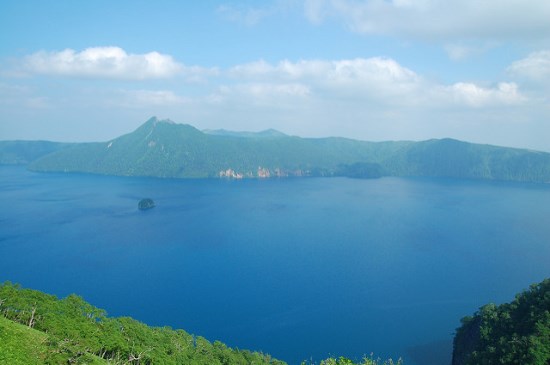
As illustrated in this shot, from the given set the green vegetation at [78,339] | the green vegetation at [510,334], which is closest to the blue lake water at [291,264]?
the green vegetation at [510,334]

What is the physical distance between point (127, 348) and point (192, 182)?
17770 cm

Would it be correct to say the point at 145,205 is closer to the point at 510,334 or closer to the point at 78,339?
the point at 78,339

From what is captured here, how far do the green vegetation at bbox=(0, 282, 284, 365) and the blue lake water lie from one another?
Answer: 641 inches

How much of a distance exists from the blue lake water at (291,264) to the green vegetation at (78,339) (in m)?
16.3

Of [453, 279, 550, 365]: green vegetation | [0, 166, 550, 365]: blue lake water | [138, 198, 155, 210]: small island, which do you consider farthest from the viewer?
[138, 198, 155, 210]: small island

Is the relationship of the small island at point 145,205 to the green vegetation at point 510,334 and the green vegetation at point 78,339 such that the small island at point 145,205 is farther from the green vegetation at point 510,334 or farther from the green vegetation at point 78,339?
the green vegetation at point 510,334

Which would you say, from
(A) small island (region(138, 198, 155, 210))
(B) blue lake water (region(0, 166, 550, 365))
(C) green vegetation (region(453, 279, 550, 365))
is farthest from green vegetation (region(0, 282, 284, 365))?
(A) small island (region(138, 198, 155, 210))

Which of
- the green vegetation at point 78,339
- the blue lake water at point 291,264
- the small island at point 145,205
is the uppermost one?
the green vegetation at point 78,339

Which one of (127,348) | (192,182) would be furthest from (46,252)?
(192,182)

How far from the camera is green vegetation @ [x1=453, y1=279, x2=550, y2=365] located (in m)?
28.6

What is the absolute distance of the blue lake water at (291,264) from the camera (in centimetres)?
4872

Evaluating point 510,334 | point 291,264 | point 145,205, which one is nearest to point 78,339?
point 510,334

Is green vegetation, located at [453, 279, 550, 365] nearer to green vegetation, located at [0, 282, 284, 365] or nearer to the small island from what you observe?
green vegetation, located at [0, 282, 284, 365]

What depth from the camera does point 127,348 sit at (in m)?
24.9
